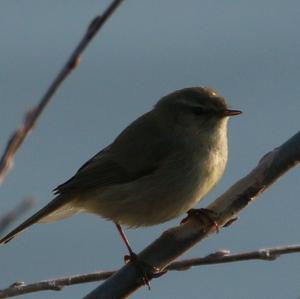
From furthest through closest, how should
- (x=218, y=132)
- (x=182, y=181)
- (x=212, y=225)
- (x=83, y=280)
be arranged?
(x=218, y=132) → (x=182, y=181) → (x=212, y=225) → (x=83, y=280)

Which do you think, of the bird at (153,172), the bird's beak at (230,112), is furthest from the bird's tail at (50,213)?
the bird's beak at (230,112)

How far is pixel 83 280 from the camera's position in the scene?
2.54 metres

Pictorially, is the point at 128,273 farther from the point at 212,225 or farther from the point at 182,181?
the point at 182,181

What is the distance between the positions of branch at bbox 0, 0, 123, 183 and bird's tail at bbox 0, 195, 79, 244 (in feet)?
8.14

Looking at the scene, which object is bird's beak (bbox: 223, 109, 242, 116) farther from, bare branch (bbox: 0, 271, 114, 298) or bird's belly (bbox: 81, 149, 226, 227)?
bare branch (bbox: 0, 271, 114, 298)

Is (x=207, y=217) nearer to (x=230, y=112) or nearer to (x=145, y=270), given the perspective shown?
(x=145, y=270)

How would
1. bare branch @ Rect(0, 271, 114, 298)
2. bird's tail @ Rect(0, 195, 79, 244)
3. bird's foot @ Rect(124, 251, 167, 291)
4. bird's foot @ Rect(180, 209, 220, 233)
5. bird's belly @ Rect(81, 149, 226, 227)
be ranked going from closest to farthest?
bare branch @ Rect(0, 271, 114, 298)
bird's foot @ Rect(124, 251, 167, 291)
bird's foot @ Rect(180, 209, 220, 233)
bird's tail @ Rect(0, 195, 79, 244)
bird's belly @ Rect(81, 149, 226, 227)

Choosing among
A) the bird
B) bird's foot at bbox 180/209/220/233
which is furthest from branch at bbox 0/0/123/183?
the bird

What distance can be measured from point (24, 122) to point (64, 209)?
9.66ft

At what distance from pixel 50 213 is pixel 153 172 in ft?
2.14

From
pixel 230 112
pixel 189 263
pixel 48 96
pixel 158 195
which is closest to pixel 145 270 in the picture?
pixel 189 263

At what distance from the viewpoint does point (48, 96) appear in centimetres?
122

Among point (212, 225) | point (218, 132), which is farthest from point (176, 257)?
point (218, 132)

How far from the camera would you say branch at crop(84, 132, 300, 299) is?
2.63m
